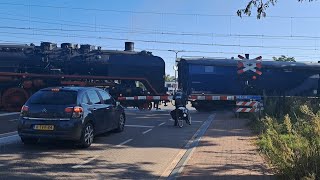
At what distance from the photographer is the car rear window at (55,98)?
10.9 metres

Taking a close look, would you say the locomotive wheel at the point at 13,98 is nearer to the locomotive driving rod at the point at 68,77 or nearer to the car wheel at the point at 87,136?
the locomotive driving rod at the point at 68,77

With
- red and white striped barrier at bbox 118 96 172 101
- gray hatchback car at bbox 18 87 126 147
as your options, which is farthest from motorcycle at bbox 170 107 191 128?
red and white striped barrier at bbox 118 96 172 101

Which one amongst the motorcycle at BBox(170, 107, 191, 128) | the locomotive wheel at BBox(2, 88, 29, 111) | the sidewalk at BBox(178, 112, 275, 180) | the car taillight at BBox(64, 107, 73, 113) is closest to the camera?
the sidewalk at BBox(178, 112, 275, 180)

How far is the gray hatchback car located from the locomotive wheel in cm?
1141

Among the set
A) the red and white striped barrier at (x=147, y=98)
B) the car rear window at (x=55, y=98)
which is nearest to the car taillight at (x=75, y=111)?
the car rear window at (x=55, y=98)

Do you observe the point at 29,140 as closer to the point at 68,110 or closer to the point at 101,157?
the point at 68,110

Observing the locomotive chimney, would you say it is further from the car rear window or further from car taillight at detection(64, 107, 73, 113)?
car taillight at detection(64, 107, 73, 113)

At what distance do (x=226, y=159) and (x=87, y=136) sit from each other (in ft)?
12.2

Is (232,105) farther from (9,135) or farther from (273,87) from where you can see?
(9,135)

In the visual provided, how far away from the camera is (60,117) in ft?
34.8

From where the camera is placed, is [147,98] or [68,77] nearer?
[68,77]

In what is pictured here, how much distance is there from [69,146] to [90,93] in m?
1.65

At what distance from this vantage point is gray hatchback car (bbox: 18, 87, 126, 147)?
10539 millimetres

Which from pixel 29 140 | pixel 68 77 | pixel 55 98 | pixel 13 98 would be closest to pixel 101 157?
pixel 55 98
